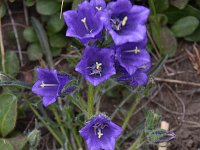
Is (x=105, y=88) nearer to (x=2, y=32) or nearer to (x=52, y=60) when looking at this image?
(x=52, y=60)

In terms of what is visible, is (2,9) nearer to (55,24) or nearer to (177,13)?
(55,24)

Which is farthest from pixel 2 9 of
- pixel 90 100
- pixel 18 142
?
pixel 90 100

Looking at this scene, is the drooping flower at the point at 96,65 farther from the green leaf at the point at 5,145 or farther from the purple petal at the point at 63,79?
the green leaf at the point at 5,145

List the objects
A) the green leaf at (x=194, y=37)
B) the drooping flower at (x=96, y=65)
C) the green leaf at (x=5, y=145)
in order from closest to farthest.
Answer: the drooping flower at (x=96, y=65)
the green leaf at (x=5, y=145)
the green leaf at (x=194, y=37)

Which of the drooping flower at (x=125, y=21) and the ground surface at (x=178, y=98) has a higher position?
the drooping flower at (x=125, y=21)

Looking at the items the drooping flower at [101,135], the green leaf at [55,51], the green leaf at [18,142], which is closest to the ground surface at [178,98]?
the green leaf at [55,51]

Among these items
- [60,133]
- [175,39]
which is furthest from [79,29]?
[175,39]

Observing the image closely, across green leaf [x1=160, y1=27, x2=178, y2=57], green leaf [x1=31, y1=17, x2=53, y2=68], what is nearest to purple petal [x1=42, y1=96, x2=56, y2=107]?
green leaf [x1=31, y1=17, x2=53, y2=68]
